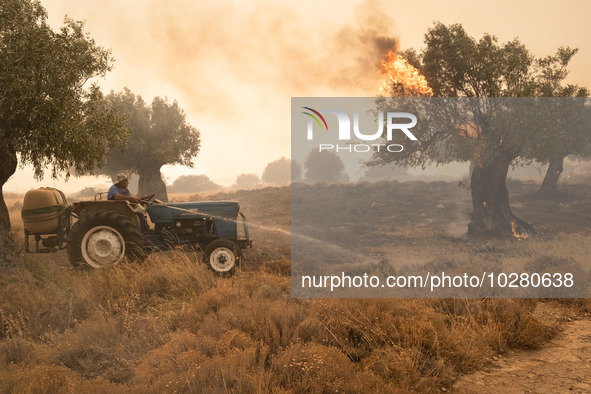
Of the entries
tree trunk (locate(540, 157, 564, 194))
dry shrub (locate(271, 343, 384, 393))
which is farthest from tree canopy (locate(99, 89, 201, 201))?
dry shrub (locate(271, 343, 384, 393))

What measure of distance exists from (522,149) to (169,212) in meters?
16.0

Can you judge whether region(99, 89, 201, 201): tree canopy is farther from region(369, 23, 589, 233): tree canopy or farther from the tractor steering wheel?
the tractor steering wheel

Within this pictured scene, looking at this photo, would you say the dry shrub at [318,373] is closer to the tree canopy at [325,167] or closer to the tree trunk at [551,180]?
the tree trunk at [551,180]

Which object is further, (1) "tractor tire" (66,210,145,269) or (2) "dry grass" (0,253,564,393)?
(1) "tractor tire" (66,210,145,269)

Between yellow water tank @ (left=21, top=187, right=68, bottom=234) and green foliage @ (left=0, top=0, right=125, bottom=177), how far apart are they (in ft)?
4.77

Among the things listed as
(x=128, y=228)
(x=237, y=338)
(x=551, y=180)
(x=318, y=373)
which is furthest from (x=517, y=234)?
(x=318, y=373)

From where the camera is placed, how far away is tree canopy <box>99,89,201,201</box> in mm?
32219

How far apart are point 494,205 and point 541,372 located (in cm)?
1730

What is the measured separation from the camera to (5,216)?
44.9 feet

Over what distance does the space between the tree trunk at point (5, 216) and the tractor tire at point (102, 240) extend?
8.06 feet

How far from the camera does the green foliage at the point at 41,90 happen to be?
12.5 m

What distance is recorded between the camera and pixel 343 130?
13.8 m

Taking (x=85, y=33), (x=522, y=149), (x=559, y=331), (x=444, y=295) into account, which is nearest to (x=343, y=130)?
(x=444, y=295)

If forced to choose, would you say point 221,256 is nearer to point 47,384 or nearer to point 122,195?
point 122,195
